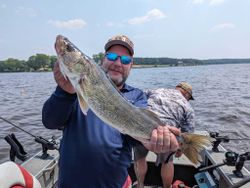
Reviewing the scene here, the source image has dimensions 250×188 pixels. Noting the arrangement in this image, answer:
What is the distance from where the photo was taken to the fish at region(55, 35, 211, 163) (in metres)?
2.51

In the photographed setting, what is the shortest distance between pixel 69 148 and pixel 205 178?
3478 millimetres

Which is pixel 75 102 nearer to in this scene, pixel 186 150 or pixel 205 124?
pixel 186 150

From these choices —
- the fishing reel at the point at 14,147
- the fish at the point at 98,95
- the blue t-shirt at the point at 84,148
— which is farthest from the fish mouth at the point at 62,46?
the fishing reel at the point at 14,147

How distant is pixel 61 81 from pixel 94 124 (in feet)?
1.92

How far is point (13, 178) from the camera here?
90.7 inches

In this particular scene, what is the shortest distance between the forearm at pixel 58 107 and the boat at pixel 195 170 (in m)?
1.99

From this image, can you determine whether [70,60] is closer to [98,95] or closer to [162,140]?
[98,95]

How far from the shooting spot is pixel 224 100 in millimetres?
19906

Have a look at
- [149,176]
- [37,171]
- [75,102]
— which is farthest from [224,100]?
[75,102]

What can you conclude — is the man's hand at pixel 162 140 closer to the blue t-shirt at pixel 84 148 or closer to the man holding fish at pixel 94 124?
the man holding fish at pixel 94 124

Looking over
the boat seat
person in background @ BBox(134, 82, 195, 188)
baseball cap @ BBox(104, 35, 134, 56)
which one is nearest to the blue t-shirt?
the boat seat

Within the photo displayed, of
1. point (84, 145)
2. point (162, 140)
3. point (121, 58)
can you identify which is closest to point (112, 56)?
point (121, 58)

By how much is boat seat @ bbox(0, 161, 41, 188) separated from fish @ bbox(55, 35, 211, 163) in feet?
2.49

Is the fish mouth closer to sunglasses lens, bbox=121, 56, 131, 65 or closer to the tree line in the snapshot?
sunglasses lens, bbox=121, 56, 131, 65
